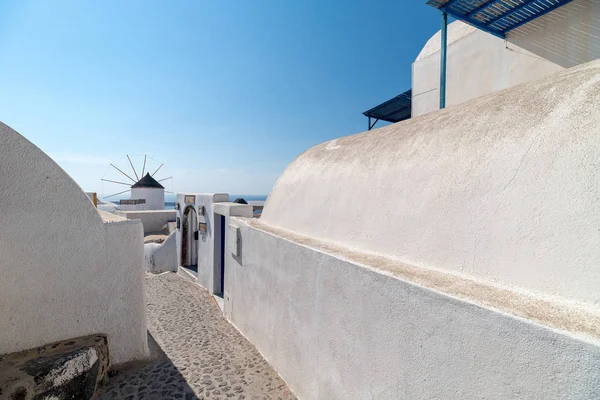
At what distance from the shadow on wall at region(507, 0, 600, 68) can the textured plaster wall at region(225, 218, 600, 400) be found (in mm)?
5010

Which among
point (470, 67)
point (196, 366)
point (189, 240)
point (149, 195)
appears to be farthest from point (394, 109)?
point (149, 195)

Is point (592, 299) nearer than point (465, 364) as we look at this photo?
Yes

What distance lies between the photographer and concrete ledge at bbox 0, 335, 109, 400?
10.5 feet

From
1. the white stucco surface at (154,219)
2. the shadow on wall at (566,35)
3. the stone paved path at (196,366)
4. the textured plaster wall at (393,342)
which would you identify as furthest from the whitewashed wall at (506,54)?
the white stucco surface at (154,219)

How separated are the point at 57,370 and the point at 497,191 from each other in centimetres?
490

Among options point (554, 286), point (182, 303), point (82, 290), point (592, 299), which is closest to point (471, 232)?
point (554, 286)

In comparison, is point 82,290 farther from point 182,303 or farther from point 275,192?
point 182,303

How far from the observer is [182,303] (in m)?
8.84

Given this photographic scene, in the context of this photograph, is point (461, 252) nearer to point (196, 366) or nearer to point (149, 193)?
point (196, 366)

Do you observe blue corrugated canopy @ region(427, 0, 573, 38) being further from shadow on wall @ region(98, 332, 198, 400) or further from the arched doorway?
the arched doorway

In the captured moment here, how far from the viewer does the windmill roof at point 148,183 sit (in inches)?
1094

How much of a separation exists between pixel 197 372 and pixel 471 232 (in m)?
4.83

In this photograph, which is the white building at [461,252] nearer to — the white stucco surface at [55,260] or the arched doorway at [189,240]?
the white stucco surface at [55,260]

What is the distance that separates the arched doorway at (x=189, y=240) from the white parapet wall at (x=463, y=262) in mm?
8684
